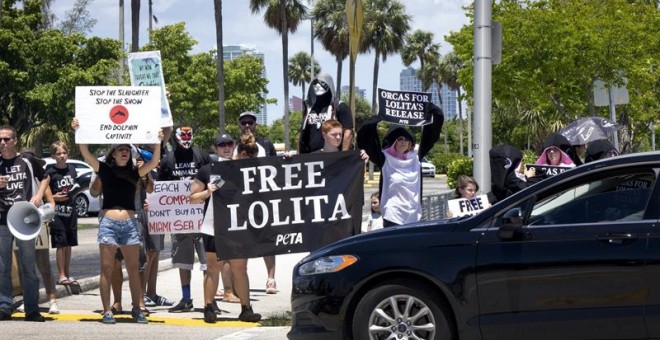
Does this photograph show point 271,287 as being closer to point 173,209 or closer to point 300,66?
point 173,209

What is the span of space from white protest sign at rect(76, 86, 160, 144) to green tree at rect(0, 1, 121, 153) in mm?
34633

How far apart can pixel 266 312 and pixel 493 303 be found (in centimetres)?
451

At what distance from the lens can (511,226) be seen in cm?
765

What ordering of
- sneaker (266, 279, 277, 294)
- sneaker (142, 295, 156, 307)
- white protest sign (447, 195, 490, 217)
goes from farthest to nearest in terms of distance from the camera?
sneaker (266, 279, 277, 294)
sneaker (142, 295, 156, 307)
white protest sign (447, 195, 490, 217)

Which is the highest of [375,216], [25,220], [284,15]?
[284,15]

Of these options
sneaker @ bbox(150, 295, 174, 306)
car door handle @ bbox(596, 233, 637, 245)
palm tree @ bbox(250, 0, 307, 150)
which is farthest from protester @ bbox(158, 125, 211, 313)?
palm tree @ bbox(250, 0, 307, 150)

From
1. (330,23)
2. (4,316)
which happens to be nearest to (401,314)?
(4,316)

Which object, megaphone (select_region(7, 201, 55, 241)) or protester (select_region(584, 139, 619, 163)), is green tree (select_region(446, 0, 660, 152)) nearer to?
protester (select_region(584, 139, 619, 163))

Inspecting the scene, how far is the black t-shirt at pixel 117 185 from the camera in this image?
10.9m

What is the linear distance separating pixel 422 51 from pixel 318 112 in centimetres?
8634

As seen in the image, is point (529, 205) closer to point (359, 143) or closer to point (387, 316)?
point (387, 316)

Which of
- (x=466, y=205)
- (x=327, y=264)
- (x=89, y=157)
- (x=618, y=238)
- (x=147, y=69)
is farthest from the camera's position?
(x=147, y=69)

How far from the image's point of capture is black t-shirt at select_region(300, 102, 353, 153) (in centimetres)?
1177

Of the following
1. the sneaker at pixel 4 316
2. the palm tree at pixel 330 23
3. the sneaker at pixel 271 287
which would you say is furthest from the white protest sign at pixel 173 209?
the palm tree at pixel 330 23
